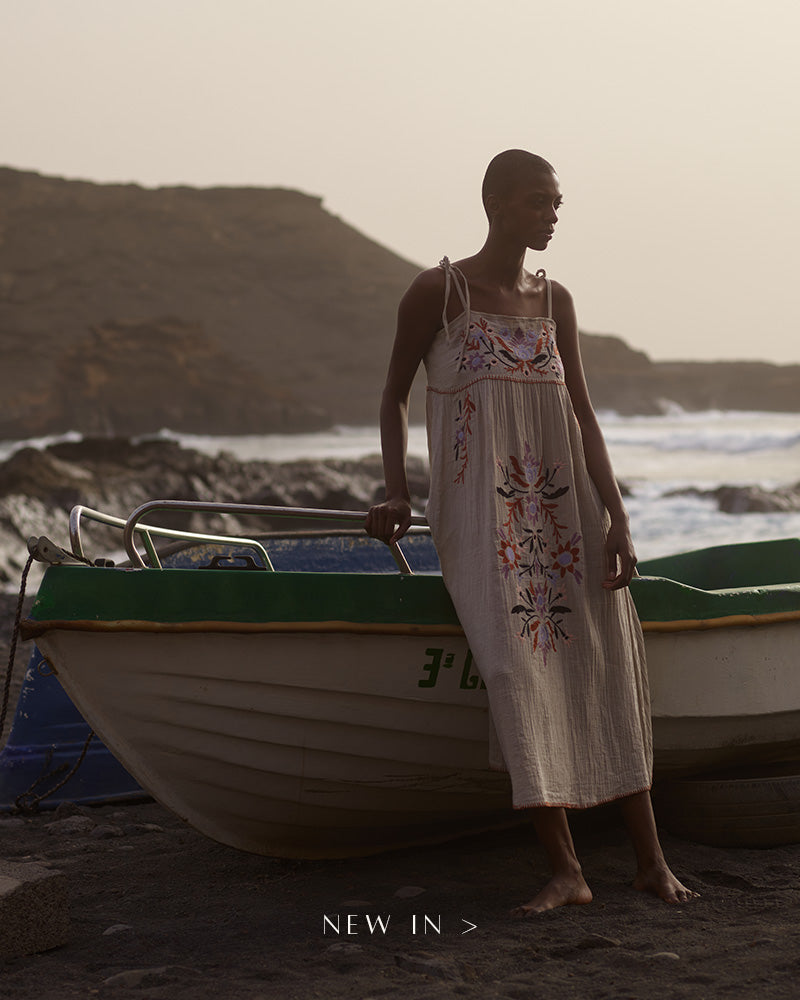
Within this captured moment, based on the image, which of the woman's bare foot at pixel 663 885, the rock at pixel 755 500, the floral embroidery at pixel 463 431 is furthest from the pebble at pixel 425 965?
the rock at pixel 755 500

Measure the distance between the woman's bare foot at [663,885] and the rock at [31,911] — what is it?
1.62 metres

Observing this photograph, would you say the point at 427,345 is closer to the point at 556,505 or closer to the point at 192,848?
the point at 556,505

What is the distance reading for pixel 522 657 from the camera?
310 cm

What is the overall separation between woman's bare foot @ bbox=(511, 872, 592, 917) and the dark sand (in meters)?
0.03

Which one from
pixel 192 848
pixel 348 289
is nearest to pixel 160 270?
pixel 348 289

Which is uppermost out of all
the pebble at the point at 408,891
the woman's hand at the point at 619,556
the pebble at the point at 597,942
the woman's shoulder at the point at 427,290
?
the woman's shoulder at the point at 427,290

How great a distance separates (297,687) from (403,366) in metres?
0.97

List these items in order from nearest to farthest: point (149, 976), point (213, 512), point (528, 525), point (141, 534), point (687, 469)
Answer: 1. point (149, 976)
2. point (528, 525)
3. point (213, 512)
4. point (141, 534)
5. point (687, 469)

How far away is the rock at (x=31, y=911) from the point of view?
2951mm

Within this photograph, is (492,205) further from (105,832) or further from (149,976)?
(105,832)

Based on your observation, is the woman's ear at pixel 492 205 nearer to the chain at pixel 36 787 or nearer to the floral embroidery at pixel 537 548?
the floral embroidery at pixel 537 548

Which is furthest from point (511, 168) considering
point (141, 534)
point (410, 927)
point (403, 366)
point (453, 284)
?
point (410, 927)

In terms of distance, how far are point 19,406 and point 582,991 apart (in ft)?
296

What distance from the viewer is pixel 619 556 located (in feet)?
10.8
